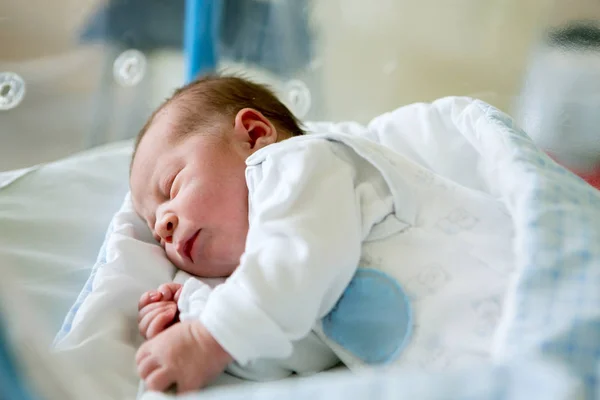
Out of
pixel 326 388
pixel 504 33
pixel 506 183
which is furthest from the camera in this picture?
pixel 504 33

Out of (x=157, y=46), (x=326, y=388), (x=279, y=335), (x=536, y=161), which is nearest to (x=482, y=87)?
(x=536, y=161)

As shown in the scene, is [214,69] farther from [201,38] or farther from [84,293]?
[84,293]

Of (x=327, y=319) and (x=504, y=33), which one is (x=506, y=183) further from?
(x=504, y=33)

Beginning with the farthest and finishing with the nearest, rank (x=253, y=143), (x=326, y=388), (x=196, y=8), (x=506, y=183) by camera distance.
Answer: (x=196, y=8) → (x=253, y=143) → (x=506, y=183) → (x=326, y=388)

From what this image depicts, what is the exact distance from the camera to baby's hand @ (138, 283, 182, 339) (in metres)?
0.62

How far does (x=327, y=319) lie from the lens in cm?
61

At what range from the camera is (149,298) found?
2.20 feet

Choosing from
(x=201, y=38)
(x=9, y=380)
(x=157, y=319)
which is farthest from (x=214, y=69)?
(x=9, y=380)

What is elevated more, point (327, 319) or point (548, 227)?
point (548, 227)

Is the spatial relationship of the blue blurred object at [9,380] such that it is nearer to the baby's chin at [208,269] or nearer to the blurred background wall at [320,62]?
the baby's chin at [208,269]

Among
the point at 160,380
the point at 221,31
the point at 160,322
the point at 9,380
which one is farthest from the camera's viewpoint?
the point at 221,31

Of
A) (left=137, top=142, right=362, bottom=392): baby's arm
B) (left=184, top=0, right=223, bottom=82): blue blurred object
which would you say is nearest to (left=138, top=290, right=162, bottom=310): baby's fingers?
(left=137, top=142, right=362, bottom=392): baby's arm

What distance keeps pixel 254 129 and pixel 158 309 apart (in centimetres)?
25

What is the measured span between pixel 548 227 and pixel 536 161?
132 millimetres
